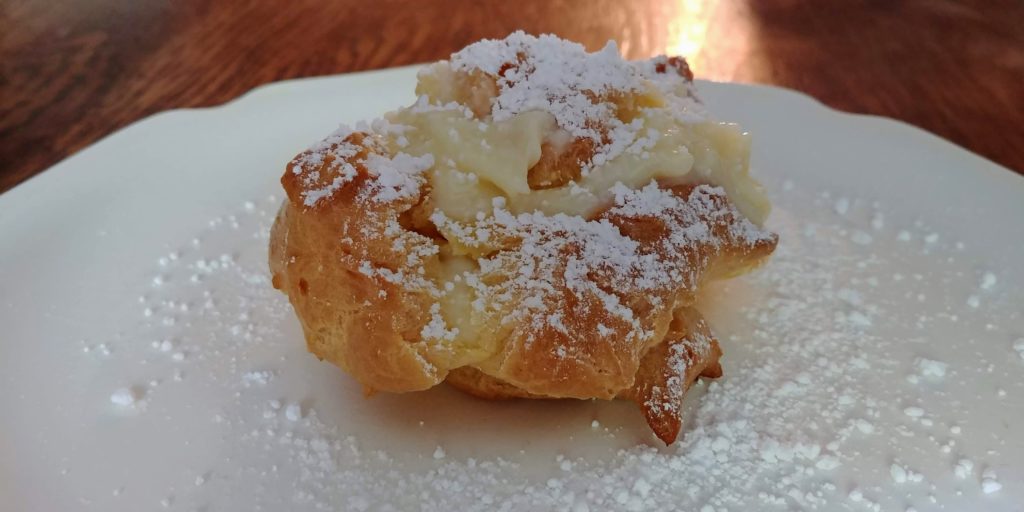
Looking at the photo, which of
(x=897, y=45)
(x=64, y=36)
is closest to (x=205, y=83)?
(x=64, y=36)

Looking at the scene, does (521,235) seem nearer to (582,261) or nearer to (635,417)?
(582,261)

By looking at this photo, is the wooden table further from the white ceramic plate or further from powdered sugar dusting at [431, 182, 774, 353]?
powdered sugar dusting at [431, 182, 774, 353]

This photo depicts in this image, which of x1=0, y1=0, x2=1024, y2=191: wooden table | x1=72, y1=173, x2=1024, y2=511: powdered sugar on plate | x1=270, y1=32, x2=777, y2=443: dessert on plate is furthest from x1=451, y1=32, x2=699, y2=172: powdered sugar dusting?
x1=0, y1=0, x2=1024, y2=191: wooden table

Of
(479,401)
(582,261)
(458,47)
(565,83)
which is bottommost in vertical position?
(458,47)

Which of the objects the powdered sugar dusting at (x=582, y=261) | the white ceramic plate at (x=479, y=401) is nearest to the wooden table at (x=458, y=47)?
the white ceramic plate at (x=479, y=401)

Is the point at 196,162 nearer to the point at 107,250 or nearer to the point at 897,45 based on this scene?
the point at 107,250

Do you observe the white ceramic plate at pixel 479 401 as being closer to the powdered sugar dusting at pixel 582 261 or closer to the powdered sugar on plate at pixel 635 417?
the powdered sugar on plate at pixel 635 417

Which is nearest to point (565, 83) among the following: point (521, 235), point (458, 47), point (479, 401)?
point (521, 235)
